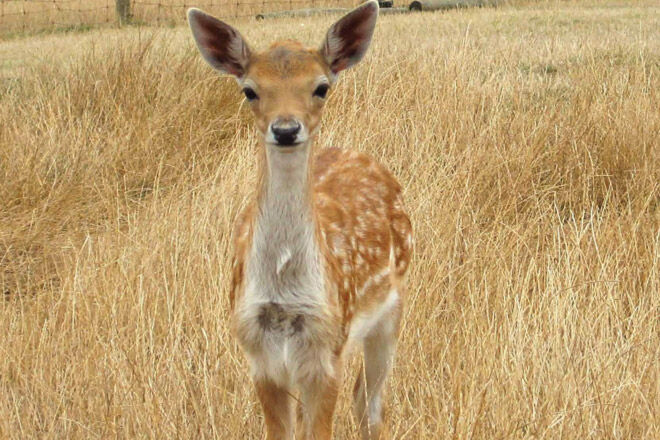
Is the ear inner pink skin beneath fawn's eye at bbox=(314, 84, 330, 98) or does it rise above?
above

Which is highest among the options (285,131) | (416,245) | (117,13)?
(285,131)

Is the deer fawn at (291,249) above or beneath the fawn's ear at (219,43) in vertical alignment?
beneath

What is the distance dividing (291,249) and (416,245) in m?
1.77

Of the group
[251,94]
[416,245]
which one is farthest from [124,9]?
[251,94]

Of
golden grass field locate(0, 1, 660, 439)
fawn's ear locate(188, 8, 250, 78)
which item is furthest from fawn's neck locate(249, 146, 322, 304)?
golden grass field locate(0, 1, 660, 439)

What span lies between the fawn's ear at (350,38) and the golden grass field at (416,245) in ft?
3.73

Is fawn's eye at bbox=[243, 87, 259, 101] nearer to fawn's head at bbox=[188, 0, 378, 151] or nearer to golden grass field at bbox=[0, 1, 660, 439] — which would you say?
fawn's head at bbox=[188, 0, 378, 151]

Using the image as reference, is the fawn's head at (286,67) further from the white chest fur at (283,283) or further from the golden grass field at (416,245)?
the golden grass field at (416,245)

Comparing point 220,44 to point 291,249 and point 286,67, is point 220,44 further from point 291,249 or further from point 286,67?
point 291,249

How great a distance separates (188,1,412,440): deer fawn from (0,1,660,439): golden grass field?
33 centimetres

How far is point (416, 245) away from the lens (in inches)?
182

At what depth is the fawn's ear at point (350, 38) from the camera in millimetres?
3172

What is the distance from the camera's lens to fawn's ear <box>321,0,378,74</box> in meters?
3.17

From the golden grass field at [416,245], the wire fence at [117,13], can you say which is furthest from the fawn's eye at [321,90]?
the wire fence at [117,13]
